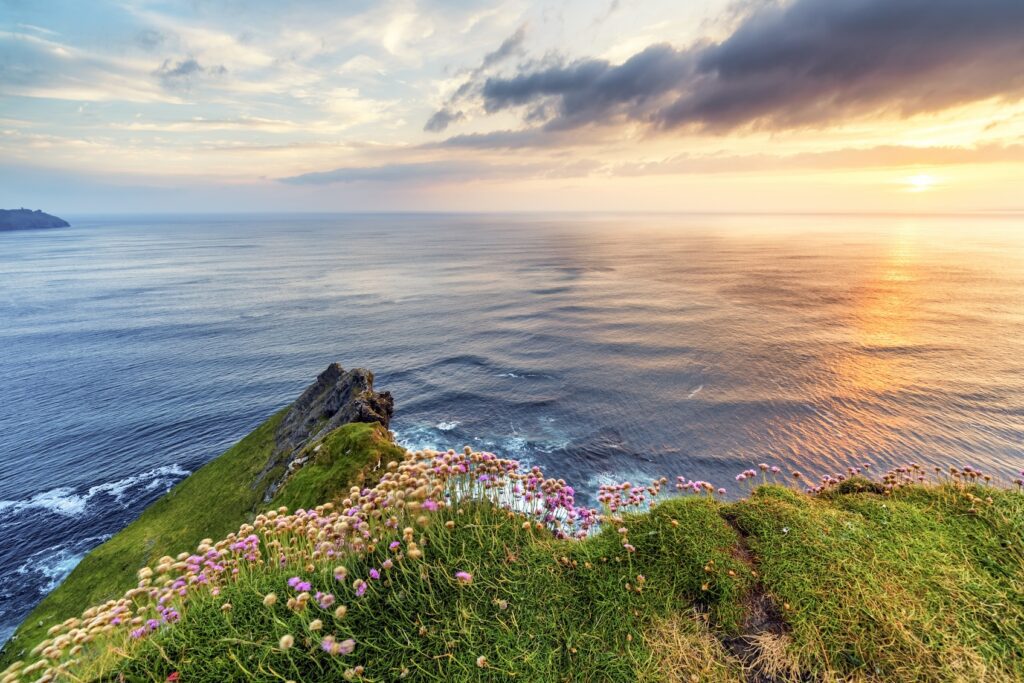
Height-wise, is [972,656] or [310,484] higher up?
[972,656]

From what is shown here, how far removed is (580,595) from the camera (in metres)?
6.56

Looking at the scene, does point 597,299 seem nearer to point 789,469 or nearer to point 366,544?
point 789,469

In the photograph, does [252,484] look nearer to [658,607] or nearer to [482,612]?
[482,612]

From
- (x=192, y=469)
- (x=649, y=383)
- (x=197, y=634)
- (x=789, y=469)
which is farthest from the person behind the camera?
(x=649, y=383)

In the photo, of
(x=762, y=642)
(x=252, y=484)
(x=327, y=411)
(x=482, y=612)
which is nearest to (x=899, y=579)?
(x=762, y=642)

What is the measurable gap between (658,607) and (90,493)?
43842mm

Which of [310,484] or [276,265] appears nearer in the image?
[310,484]

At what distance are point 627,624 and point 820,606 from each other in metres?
2.76

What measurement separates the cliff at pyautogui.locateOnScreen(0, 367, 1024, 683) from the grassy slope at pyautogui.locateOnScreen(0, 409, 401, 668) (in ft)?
27.1

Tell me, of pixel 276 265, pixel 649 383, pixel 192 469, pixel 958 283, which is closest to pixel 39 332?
pixel 192 469

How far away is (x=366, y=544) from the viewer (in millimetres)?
6449

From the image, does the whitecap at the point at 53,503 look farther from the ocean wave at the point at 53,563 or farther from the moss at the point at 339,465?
the moss at the point at 339,465

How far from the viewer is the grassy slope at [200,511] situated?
15.8 m

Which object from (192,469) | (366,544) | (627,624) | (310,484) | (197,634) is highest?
(366,544)
